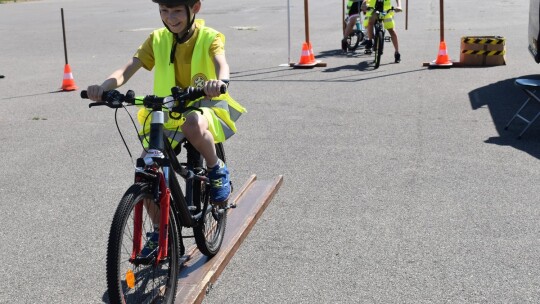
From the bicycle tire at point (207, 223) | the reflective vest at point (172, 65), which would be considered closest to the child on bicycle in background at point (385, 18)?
the bicycle tire at point (207, 223)

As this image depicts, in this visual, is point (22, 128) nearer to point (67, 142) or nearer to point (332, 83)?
point (67, 142)

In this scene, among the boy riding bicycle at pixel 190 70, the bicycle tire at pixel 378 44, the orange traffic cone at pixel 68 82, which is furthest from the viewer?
the bicycle tire at pixel 378 44

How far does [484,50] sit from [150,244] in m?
11.5

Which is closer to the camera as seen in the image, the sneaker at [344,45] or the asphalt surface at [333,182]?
the asphalt surface at [333,182]

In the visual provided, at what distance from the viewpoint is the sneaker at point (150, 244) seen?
4.49m

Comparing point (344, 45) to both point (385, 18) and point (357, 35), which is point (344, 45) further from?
point (385, 18)

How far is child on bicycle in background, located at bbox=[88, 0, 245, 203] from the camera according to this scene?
197 inches

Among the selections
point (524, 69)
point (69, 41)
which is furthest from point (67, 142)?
point (69, 41)

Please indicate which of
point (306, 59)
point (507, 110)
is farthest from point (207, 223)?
point (306, 59)

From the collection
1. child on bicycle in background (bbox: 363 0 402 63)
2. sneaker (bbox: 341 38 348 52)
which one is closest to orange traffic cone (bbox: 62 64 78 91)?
child on bicycle in background (bbox: 363 0 402 63)

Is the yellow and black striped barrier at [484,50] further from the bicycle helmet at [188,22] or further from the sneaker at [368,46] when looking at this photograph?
the bicycle helmet at [188,22]

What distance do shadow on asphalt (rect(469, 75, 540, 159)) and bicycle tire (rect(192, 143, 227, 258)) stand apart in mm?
4086

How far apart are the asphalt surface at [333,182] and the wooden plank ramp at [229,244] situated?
91 mm

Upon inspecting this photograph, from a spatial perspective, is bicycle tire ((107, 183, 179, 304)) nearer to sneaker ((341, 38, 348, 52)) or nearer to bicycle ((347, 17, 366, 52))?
sneaker ((341, 38, 348, 52))
